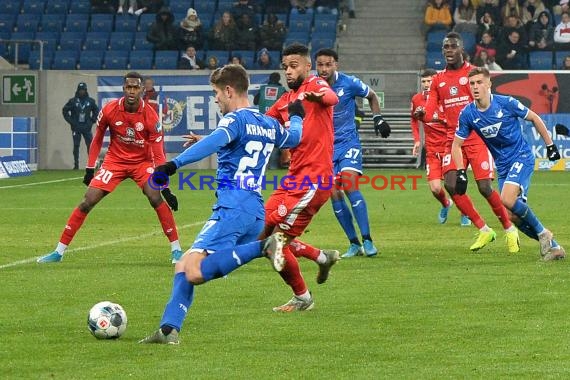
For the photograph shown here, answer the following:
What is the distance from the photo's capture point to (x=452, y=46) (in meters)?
15.0

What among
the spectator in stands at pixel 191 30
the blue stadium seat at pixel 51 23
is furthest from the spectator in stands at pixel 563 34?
the blue stadium seat at pixel 51 23

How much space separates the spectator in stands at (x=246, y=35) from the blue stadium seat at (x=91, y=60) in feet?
12.5

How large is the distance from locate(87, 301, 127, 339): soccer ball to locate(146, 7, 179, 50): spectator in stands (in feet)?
88.0

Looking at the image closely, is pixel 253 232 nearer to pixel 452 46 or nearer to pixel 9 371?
pixel 9 371

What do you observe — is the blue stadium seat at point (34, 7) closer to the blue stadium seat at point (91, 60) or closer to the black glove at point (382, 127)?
the blue stadium seat at point (91, 60)

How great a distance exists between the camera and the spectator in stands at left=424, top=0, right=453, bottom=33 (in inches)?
1359

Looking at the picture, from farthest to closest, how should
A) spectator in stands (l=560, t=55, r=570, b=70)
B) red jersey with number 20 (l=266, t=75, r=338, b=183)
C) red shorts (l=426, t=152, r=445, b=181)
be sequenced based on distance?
spectator in stands (l=560, t=55, r=570, b=70)
red shorts (l=426, t=152, r=445, b=181)
red jersey with number 20 (l=266, t=75, r=338, b=183)

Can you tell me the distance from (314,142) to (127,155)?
368 cm

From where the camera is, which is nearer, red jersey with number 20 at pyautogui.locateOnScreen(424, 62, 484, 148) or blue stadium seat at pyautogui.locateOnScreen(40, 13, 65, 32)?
red jersey with number 20 at pyautogui.locateOnScreen(424, 62, 484, 148)

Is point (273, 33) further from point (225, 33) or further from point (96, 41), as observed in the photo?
point (96, 41)

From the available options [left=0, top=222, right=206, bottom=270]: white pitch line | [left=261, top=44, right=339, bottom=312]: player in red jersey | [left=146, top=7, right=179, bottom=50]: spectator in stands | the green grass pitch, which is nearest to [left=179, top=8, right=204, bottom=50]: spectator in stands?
[left=146, top=7, right=179, bottom=50]: spectator in stands

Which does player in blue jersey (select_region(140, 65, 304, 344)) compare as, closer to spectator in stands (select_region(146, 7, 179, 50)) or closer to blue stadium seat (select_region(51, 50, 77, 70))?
spectator in stands (select_region(146, 7, 179, 50))

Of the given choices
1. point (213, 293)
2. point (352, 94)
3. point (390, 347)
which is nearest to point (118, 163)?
point (352, 94)

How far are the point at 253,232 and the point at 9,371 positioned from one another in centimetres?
200
